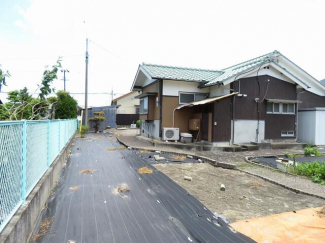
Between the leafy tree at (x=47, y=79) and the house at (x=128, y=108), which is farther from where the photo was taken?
the house at (x=128, y=108)

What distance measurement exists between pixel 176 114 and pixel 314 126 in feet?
25.4

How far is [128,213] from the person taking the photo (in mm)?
3385

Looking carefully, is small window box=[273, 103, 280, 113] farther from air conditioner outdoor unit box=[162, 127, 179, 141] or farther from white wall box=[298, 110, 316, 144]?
air conditioner outdoor unit box=[162, 127, 179, 141]

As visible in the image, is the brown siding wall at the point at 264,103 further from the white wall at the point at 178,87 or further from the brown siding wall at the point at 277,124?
the white wall at the point at 178,87

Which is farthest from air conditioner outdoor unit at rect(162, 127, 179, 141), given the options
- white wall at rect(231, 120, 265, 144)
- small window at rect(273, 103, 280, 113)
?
small window at rect(273, 103, 280, 113)

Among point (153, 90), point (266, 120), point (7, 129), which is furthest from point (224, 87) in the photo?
point (7, 129)

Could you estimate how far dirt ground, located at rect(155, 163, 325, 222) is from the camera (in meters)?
3.69

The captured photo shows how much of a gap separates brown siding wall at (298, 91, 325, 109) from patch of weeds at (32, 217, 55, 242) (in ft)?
51.3

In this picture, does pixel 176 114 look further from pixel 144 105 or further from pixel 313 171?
pixel 313 171

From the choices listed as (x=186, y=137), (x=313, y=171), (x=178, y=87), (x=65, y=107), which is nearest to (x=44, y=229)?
(x=313, y=171)

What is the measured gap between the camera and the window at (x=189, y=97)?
11.6 meters

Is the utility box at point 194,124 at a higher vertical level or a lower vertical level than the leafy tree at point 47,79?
lower

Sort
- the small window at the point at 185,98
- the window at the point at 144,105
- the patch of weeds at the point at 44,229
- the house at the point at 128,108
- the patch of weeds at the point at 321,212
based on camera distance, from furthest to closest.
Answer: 1. the house at the point at 128,108
2. the window at the point at 144,105
3. the small window at the point at 185,98
4. the patch of weeds at the point at 321,212
5. the patch of weeds at the point at 44,229

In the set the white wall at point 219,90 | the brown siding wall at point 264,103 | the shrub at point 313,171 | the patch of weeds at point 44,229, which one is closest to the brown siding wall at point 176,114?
the white wall at point 219,90
